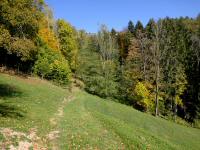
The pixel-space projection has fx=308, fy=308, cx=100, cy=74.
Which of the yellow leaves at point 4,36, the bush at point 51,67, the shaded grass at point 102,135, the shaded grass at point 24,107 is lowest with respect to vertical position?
the shaded grass at point 102,135

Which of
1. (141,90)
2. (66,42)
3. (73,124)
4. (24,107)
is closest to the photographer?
(73,124)

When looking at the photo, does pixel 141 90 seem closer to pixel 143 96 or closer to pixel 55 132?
pixel 143 96

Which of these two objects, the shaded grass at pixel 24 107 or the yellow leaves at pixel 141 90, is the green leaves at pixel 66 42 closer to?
the yellow leaves at pixel 141 90

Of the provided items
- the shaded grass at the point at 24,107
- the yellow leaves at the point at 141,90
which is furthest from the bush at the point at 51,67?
the shaded grass at the point at 24,107

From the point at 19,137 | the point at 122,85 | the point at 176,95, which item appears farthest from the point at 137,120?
the point at 176,95

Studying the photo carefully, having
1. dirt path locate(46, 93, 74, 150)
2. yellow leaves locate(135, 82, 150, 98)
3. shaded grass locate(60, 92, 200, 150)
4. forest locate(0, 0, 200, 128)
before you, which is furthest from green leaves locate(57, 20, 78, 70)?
dirt path locate(46, 93, 74, 150)

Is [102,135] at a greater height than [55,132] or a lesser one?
lesser

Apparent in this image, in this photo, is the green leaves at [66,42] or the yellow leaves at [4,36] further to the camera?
the green leaves at [66,42]

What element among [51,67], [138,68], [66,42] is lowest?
[51,67]

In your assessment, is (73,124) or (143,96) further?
(143,96)

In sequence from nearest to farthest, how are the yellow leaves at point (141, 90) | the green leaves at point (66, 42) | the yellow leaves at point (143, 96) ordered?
the yellow leaves at point (143, 96)
the yellow leaves at point (141, 90)
the green leaves at point (66, 42)

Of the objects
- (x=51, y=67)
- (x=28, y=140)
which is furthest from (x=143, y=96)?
(x=28, y=140)

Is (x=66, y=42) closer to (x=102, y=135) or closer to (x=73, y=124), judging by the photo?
(x=73, y=124)

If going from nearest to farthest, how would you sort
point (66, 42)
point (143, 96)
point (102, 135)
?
point (102, 135) < point (143, 96) < point (66, 42)
